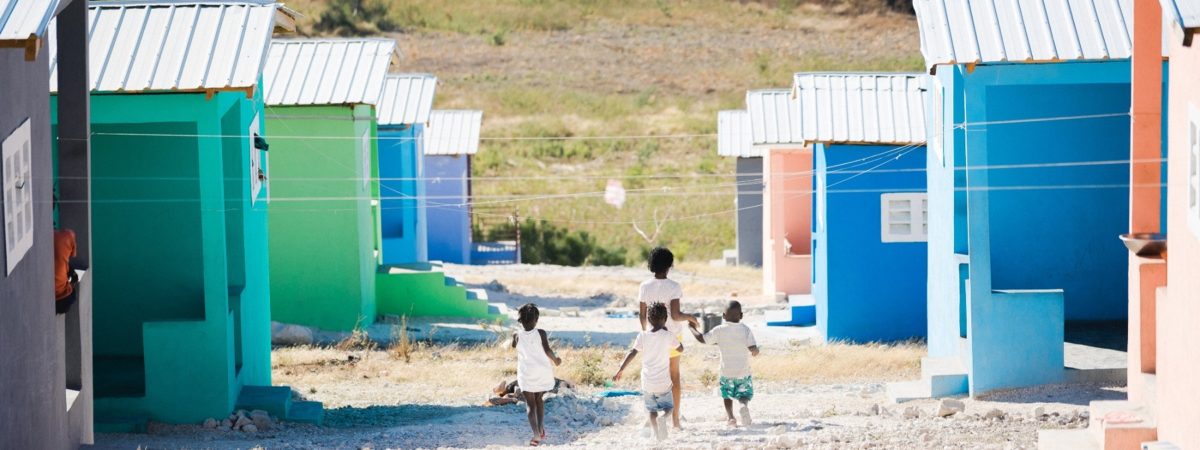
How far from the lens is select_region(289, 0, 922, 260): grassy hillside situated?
4272 cm

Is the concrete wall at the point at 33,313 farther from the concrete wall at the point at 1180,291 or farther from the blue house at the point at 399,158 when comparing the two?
the blue house at the point at 399,158

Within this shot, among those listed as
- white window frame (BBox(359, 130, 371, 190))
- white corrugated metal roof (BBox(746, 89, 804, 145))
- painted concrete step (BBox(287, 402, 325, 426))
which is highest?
white corrugated metal roof (BBox(746, 89, 804, 145))

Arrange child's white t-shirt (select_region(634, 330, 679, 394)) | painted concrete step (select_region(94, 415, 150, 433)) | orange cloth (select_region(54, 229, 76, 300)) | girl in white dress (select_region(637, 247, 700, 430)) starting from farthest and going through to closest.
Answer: painted concrete step (select_region(94, 415, 150, 433)) → girl in white dress (select_region(637, 247, 700, 430)) → child's white t-shirt (select_region(634, 330, 679, 394)) → orange cloth (select_region(54, 229, 76, 300))

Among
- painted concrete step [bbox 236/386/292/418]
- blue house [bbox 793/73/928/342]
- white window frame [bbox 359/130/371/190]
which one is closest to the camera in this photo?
painted concrete step [bbox 236/386/292/418]

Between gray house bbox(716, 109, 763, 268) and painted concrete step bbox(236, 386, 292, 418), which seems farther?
gray house bbox(716, 109, 763, 268)

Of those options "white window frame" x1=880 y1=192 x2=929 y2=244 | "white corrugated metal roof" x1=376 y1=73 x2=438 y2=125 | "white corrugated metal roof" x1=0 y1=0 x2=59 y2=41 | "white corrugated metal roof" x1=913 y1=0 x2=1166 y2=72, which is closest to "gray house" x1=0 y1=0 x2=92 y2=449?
"white corrugated metal roof" x1=0 y1=0 x2=59 y2=41

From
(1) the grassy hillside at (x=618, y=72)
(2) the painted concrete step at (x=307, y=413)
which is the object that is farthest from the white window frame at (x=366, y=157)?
(1) the grassy hillside at (x=618, y=72)

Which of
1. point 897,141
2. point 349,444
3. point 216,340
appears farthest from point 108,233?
point 897,141

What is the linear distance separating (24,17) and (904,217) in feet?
46.4

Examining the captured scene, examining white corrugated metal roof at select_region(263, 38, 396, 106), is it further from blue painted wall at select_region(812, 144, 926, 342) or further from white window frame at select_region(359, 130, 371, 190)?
blue painted wall at select_region(812, 144, 926, 342)

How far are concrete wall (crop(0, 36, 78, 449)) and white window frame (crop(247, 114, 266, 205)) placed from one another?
4.66 meters

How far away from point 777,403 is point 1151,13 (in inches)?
210

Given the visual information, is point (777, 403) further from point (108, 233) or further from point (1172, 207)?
point (108, 233)

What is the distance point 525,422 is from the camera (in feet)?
44.2
